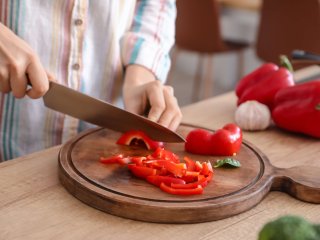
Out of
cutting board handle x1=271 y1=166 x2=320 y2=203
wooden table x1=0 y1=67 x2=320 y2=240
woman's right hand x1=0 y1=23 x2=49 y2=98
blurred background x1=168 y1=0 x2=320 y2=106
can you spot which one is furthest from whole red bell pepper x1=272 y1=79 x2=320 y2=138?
blurred background x1=168 y1=0 x2=320 y2=106

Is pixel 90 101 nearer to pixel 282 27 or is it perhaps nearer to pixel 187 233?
pixel 187 233

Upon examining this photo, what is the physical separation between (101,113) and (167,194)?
296 mm

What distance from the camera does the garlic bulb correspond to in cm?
145

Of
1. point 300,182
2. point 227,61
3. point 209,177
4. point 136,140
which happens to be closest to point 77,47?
point 136,140

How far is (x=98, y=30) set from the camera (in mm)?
1482

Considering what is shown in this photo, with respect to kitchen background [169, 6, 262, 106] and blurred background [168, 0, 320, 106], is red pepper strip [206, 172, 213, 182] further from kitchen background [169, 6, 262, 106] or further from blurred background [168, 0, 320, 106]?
kitchen background [169, 6, 262, 106]

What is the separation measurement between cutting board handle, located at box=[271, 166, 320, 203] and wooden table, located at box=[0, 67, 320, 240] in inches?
0.5

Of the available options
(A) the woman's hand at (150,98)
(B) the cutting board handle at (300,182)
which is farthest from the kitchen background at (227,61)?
(B) the cutting board handle at (300,182)

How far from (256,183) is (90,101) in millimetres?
375

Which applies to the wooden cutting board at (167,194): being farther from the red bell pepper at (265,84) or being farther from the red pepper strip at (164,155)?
the red bell pepper at (265,84)

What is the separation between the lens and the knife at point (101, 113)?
122 cm

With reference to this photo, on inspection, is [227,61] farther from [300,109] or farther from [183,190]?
[183,190]

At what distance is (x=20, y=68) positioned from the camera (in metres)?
1.14

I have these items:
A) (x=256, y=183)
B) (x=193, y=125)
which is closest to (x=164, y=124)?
(x=193, y=125)
